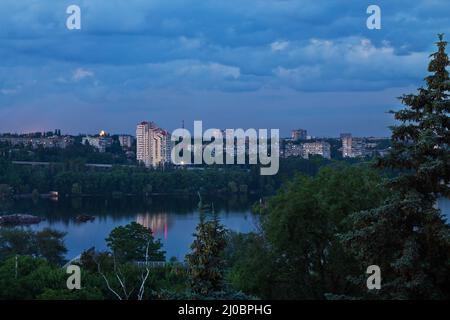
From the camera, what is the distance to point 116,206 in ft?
133

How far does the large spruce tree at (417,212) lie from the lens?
4637 mm

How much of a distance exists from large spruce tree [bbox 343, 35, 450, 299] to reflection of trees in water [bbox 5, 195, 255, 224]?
2830 centimetres

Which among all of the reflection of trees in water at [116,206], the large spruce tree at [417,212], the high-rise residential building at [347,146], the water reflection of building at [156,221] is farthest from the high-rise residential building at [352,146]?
the large spruce tree at [417,212]

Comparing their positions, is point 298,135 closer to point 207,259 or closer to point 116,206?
point 116,206

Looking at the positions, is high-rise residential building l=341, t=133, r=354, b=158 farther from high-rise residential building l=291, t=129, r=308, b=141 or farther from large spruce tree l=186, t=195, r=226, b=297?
large spruce tree l=186, t=195, r=226, b=297

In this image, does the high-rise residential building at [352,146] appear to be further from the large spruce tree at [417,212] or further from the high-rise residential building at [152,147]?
the large spruce tree at [417,212]

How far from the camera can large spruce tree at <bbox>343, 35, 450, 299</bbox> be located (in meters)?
4.64

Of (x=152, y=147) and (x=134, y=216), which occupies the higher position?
(x=152, y=147)

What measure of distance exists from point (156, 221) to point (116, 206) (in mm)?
10716

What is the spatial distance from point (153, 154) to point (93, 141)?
84.6 ft

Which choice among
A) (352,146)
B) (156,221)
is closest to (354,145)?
(352,146)

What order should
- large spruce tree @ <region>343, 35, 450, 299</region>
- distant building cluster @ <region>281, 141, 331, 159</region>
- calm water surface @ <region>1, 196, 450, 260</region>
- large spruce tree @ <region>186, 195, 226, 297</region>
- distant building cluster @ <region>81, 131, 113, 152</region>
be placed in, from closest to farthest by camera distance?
1. large spruce tree @ <region>343, 35, 450, 299</region>
2. large spruce tree @ <region>186, 195, 226, 297</region>
3. calm water surface @ <region>1, 196, 450, 260</region>
4. distant building cluster @ <region>281, 141, 331, 159</region>
5. distant building cluster @ <region>81, 131, 113, 152</region>

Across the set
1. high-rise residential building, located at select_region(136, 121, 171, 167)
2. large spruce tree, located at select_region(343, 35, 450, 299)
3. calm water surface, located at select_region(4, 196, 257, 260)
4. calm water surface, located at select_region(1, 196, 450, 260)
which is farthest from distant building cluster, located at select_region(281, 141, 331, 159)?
large spruce tree, located at select_region(343, 35, 450, 299)

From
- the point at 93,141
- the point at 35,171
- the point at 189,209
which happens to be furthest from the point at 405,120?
the point at 93,141
